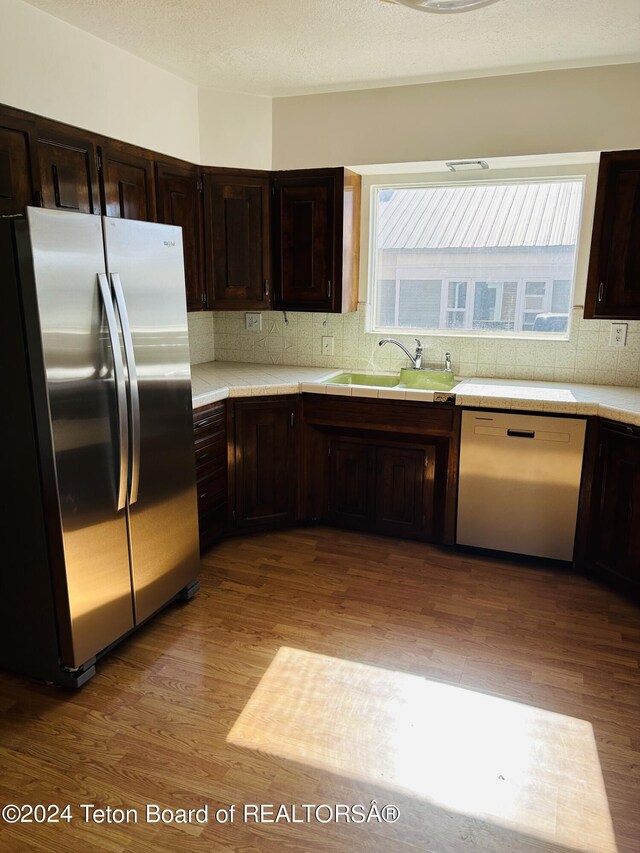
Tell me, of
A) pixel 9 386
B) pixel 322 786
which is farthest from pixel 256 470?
pixel 322 786

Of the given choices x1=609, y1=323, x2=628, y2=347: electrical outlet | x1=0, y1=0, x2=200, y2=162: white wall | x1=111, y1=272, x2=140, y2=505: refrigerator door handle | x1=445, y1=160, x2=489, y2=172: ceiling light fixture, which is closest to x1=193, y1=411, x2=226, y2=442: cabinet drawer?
x1=111, y1=272, x2=140, y2=505: refrigerator door handle

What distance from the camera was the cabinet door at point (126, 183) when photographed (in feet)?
9.46

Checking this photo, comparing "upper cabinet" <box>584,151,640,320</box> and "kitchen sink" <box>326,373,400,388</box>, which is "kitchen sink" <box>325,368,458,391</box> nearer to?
"kitchen sink" <box>326,373,400,388</box>

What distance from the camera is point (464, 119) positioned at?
3.36 meters

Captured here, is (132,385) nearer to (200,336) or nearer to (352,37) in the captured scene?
(352,37)

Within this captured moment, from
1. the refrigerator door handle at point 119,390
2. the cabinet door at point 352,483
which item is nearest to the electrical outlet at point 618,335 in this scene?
the cabinet door at point 352,483

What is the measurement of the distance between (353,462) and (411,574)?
75 centimetres

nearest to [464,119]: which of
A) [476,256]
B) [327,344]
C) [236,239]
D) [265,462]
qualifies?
[476,256]

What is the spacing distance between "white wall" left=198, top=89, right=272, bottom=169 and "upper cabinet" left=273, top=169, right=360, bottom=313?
0.23 metres

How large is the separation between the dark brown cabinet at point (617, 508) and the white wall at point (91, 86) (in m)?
2.81

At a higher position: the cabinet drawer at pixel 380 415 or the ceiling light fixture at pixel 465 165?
the ceiling light fixture at pixel 465 165

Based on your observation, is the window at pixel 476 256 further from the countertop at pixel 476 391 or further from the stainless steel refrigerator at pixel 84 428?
the stainless steel refrigerator at pixel 84 428

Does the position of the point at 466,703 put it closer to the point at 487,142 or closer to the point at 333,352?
the point at 333,352

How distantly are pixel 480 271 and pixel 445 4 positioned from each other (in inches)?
78.2
